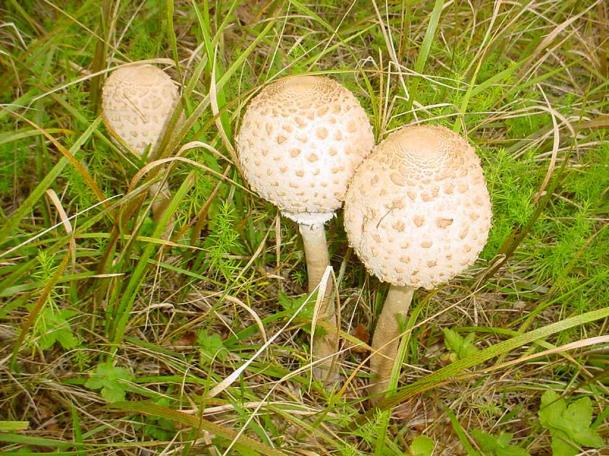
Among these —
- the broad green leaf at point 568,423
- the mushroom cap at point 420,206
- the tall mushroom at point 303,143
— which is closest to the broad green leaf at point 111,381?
the tall mushroom at point 303,143

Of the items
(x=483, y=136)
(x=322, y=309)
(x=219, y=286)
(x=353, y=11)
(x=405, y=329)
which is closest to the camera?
(x=405, y=329)

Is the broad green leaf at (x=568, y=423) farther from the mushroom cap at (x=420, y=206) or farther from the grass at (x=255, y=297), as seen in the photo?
the mushroom cap at (x=420, y=206)

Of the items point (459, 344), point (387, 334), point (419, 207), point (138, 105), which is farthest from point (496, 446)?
point (138, 105)

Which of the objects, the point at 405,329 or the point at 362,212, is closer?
the point at 362,212

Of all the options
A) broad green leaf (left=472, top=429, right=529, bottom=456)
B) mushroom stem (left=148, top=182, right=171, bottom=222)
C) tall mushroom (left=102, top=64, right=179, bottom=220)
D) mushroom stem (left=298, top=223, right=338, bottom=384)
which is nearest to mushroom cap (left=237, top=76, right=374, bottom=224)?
mushroom stem (left=298, top=223, right=338, bottom=384)

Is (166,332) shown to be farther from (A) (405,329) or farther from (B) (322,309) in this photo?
(A) (405,329)

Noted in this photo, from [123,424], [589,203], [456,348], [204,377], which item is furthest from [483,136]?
Answer: [123,424]

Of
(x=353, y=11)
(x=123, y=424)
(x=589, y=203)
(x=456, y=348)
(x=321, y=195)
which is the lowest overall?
(x=123, y=424)

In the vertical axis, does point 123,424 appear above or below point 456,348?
below
